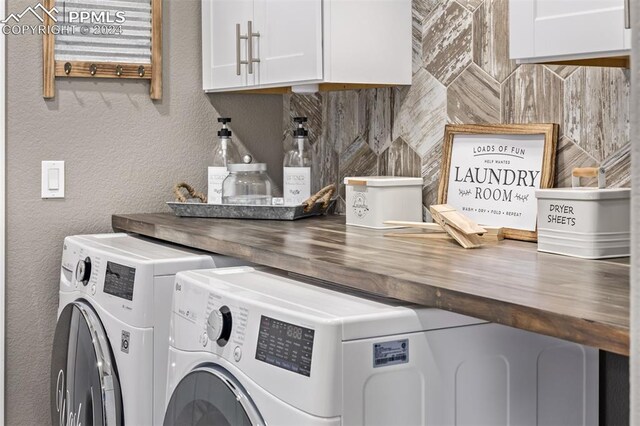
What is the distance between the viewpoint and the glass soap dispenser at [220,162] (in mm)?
2799

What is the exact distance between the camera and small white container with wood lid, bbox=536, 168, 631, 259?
1622 mm

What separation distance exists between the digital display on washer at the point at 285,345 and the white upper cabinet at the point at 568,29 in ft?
2.32

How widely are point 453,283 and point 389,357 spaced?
0.16 metres

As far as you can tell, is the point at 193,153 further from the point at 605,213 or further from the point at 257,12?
the point at 605,213

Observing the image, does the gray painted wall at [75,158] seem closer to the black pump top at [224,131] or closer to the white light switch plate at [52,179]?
the white light switch plate at [52,179]

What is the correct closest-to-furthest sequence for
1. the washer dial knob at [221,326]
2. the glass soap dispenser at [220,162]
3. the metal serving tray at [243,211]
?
the washer dial knob at [221,326] < the metal serving tray at [243,211] < the glass soap dispenser at [220,162]

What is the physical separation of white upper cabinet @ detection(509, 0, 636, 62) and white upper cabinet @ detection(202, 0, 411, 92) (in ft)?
2.45

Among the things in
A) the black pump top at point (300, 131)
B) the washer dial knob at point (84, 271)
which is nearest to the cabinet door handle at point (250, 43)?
the black pump top at point (300, 131)

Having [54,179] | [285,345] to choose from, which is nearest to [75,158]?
[54,179]

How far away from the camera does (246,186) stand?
271 cm

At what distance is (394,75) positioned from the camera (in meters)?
2.41

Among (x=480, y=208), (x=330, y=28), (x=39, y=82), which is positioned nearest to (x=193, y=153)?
(x=39, y=82)

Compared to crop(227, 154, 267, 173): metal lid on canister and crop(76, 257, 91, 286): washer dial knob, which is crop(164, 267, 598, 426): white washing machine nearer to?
crop(76, 257, 91, 286): washer dial knob

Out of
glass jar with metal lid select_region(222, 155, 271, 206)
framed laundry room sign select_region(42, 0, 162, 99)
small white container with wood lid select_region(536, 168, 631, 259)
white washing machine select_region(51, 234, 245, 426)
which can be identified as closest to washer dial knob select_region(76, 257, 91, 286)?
white washing machine select_region(51, 234, 245, 426)
